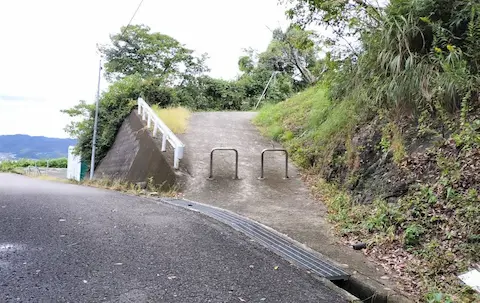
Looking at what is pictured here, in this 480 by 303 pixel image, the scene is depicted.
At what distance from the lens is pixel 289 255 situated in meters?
4.11

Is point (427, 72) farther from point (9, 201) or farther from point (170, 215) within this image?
point (9, 201)

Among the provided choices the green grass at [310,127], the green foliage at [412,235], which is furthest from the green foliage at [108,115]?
the green foliage at [412,235]

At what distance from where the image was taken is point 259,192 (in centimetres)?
772

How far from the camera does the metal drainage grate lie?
3689 mm

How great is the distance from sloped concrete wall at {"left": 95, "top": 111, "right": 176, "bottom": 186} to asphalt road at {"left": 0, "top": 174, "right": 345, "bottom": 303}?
140 inches

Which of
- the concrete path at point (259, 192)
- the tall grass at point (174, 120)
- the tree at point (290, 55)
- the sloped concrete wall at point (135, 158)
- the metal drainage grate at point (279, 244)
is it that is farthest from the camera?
the tree at point (290, 55)

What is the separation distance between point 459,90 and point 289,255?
3.28 m

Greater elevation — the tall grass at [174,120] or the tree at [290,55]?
the tree at [290,55]

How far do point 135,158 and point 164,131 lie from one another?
162cm

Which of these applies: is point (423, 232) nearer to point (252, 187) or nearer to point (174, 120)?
point (252, 187)

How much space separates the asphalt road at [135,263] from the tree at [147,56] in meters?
17.5

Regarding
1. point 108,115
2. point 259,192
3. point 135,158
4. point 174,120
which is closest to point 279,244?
point 259,192

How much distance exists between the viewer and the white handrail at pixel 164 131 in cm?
860

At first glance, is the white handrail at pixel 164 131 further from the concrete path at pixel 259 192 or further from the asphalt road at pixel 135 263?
the asphalt road at pixel 135 263
